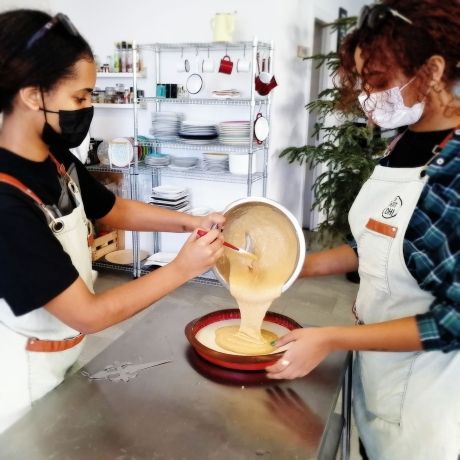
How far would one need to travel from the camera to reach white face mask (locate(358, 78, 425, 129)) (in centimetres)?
95

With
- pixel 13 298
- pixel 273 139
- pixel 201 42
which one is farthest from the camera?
pixel 273 139

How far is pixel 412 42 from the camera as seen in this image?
34.1 inches

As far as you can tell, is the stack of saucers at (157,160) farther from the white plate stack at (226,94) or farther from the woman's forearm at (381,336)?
the woman's forearm at (381,336)

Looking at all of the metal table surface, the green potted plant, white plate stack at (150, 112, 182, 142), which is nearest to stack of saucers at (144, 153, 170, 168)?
white plate stack at (150, 112, 182, 142)

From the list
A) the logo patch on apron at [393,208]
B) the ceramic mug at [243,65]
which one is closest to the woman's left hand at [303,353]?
the logo patch on apron at [393,208]

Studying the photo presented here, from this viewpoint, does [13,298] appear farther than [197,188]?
No

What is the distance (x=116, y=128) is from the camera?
387cm

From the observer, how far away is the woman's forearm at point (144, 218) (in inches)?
56.6

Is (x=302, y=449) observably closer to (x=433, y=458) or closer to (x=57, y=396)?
(x=433, y=458)

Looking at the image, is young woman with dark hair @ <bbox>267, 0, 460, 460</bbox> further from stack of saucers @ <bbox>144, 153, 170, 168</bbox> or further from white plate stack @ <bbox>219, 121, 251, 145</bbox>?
stack of saucers @ <bbox>144, 153, 170, 168</bbox>

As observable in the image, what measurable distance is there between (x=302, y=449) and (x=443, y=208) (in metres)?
0.53

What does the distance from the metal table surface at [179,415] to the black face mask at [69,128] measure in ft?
1.78

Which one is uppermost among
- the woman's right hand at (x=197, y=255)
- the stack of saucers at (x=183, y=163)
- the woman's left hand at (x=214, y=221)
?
the woman's left hand at (x=214, y=221)

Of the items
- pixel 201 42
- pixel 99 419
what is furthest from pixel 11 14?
pixel 201 42
